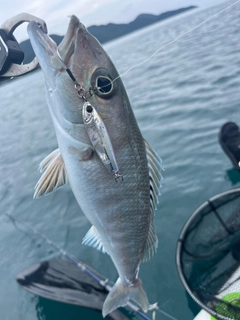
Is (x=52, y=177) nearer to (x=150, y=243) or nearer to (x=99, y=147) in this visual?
(x=99, y=147)

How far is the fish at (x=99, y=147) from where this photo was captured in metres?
1.82

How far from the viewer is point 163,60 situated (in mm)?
16688

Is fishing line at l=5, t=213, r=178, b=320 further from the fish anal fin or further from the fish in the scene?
the fish

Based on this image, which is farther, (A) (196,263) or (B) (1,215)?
(B) (1,215)

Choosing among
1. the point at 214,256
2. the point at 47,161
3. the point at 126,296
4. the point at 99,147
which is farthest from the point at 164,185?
the point at 99,147

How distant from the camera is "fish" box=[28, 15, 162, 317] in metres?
1.82

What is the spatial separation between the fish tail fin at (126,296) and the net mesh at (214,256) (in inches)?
41.3

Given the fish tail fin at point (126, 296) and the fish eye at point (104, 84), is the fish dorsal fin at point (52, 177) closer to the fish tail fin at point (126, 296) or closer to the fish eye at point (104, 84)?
the fish eye at point (104, 84)

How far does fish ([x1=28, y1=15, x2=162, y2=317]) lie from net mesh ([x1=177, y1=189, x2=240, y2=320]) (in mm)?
1511

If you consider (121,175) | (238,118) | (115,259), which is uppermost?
(121,175)

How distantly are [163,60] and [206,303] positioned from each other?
1491 cm

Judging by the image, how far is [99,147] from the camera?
1.87 m

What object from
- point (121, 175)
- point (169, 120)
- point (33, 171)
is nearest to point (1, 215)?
point (33, 171)

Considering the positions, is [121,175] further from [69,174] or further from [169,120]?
[169,120]
